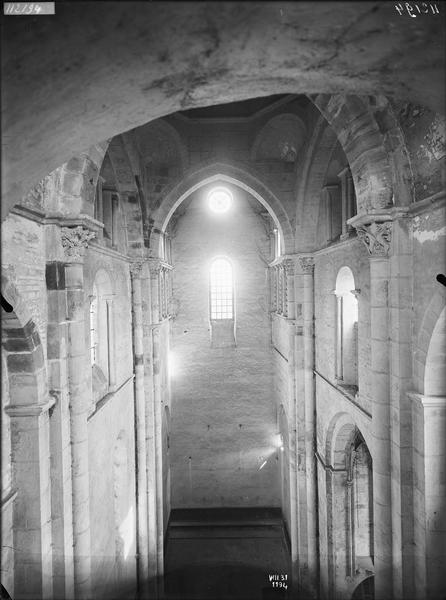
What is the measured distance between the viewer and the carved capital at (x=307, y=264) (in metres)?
12.4

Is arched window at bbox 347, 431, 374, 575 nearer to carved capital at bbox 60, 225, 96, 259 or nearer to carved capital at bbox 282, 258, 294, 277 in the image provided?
carved capital at bbox 282, 258, 294, 277

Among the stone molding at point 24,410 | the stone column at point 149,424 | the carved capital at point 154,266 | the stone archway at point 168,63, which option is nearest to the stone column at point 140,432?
the stone column at point 149,424

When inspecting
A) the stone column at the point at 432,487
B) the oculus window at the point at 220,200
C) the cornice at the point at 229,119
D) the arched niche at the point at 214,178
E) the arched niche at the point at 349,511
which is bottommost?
the arched niche at the point at 349,511

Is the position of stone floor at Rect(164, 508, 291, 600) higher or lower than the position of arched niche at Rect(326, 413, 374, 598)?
lower

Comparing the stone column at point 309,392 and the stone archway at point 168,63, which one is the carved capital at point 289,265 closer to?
the stone column at point 309,392

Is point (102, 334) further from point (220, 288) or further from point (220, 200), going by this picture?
point (220, 200)

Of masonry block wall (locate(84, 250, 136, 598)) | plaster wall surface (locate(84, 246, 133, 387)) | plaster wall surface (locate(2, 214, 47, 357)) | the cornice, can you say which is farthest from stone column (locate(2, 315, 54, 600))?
the cornice

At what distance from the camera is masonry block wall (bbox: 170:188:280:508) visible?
1852cm

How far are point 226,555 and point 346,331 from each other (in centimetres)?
1075

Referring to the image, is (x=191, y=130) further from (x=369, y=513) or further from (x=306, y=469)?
(x=369, y=513)

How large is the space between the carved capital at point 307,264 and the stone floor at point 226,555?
10395 millimetres

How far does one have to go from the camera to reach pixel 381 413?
649cm

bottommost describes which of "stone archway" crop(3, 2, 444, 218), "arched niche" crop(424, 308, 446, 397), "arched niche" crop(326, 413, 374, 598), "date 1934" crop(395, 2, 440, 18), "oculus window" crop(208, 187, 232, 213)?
"arched niche" crop(326, 413, 374, 598)

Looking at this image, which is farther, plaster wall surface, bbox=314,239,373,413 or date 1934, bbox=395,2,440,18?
plaster wall surface, bbox=314,239,373,413
